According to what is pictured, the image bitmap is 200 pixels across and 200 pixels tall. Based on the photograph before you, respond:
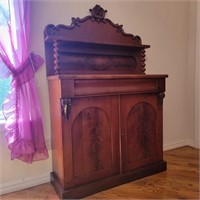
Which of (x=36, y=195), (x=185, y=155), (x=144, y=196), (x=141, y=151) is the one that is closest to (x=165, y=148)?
(x=185, y=155)

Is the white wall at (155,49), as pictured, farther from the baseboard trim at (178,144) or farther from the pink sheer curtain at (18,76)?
the pink sheer curtain at (18,76)

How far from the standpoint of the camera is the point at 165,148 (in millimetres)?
2582

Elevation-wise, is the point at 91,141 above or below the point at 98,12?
below

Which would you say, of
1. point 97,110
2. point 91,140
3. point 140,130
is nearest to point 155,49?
point 140,130

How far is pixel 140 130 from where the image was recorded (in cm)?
186

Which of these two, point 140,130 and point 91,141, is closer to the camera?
point 91,141

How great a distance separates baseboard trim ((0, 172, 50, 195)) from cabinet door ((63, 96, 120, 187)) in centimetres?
39

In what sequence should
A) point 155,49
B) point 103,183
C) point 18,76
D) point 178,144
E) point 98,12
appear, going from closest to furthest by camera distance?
point 18,76
point 103,183
point 98,12
point 155,49
point 178,144

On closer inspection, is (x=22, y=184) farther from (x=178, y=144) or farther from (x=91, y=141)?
(x=178, y=144)

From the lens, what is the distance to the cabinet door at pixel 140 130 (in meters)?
1.78

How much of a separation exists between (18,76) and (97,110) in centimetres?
67

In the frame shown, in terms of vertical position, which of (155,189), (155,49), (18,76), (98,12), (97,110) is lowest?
(155,189)

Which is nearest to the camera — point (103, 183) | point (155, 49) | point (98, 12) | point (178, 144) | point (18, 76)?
point (18, 76)

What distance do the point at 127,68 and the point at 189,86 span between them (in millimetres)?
1052
